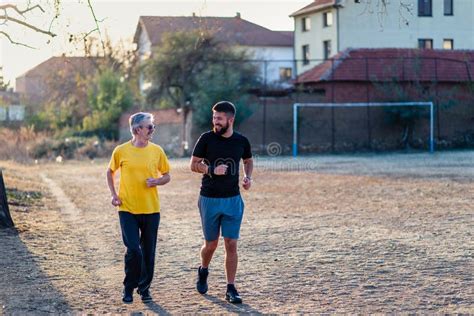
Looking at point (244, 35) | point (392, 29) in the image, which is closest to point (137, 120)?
point (392, 29)

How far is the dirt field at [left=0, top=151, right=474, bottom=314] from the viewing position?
27.1 ft

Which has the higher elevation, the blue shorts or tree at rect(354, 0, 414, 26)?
tree at rect(354, 0, 414, 26)

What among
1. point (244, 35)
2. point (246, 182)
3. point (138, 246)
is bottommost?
point (138, 246)

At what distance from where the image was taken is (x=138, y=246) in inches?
328

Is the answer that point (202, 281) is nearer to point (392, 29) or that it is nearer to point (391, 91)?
point (391, 91)

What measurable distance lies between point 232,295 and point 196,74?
129ft

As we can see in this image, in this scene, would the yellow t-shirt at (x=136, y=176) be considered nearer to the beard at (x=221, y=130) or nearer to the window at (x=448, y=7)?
the beard at (x=221, y=130)

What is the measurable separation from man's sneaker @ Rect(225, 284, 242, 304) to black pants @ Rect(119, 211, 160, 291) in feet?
2.54

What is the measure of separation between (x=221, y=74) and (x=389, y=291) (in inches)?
1379

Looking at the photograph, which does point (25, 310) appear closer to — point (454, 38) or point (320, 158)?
point (320, 158)

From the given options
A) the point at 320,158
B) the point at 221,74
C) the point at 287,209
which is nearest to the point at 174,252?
the point at 287,209

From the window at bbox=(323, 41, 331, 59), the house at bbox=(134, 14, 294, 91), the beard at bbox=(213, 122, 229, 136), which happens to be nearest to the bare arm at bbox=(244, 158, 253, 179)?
the beard at bbox=(213, 122, 229, 136)

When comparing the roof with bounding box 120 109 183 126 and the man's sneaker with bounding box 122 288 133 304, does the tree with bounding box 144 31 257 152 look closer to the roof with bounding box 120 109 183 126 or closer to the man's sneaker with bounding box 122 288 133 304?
the roof with bounding box 120 109 183 126

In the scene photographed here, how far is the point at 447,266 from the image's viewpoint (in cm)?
1002
